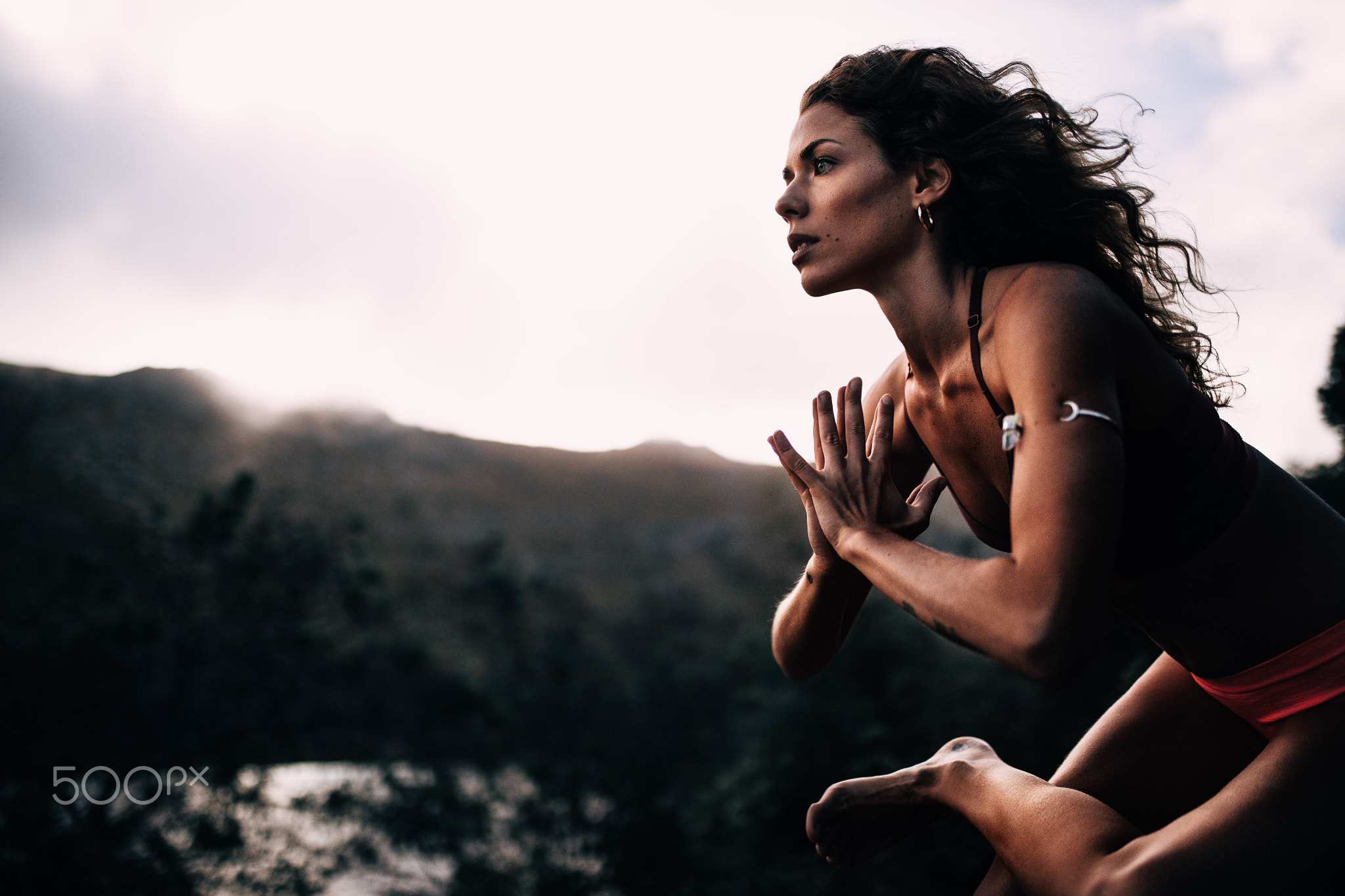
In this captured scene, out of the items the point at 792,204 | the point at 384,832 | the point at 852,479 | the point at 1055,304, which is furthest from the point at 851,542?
the point at 384,832

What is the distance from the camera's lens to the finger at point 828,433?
4.70 feet

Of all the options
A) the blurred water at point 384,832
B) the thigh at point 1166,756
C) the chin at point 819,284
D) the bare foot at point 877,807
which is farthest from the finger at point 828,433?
the blurred water at point 384,832

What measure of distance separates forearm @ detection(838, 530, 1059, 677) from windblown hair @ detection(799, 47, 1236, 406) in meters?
0.60

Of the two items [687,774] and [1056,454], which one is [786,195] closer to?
[1056,454]

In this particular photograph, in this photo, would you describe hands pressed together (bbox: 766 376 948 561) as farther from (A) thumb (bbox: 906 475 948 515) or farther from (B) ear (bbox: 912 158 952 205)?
(B) ear (bbox: 912 158 952 205)

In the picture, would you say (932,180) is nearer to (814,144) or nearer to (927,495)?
(814,144)

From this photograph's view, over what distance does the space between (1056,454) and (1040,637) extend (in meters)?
0.23

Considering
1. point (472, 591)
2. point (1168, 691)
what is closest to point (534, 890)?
point (472, 591)

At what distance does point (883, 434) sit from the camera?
56.7 inches

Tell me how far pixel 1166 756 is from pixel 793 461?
0.90m

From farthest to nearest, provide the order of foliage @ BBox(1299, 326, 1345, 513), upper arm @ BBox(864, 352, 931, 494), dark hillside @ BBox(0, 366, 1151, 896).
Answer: dark hillside @ BBox(0, 366, 1151, 896)
foliage @ BBox(1299, 326, 1345, 513)
upper arm @ BBox(864, 352, 931, 494)

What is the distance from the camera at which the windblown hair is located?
5.07 feet

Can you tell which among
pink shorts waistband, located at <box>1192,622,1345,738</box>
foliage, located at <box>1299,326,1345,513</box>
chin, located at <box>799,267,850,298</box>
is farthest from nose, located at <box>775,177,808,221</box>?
foliage, located at <box>1299,326,1345,513</box>

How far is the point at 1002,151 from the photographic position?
157cm
